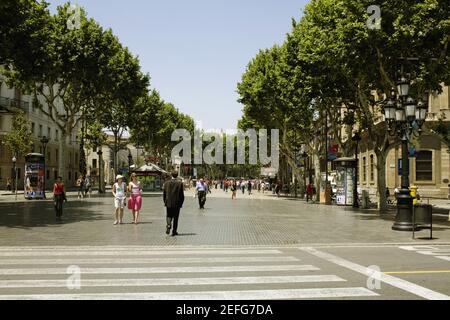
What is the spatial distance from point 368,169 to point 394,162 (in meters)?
6.17

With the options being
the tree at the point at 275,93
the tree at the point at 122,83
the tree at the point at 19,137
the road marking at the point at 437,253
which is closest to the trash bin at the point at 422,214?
the road marking at the point at 437,253

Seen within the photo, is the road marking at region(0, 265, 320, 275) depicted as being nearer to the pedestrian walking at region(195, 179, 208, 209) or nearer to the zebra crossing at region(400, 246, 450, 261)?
the zebra crossing at region(400, 246, 450, 261)

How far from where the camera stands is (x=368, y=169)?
50781 mm

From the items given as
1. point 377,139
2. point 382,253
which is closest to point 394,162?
point 377,139

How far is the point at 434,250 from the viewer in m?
11.8

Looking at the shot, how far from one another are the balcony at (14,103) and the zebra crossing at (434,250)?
166 ft

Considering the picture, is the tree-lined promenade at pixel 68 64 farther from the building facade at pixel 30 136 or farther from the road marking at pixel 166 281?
the road marking at pixel 166 281

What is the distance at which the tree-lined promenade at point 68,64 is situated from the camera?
72.4 feet

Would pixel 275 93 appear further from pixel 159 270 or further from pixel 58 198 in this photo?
pixel 159 270

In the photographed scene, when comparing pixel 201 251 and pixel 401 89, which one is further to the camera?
pixel 401 89

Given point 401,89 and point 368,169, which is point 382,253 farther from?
point 368,169

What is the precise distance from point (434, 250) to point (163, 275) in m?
7.03
